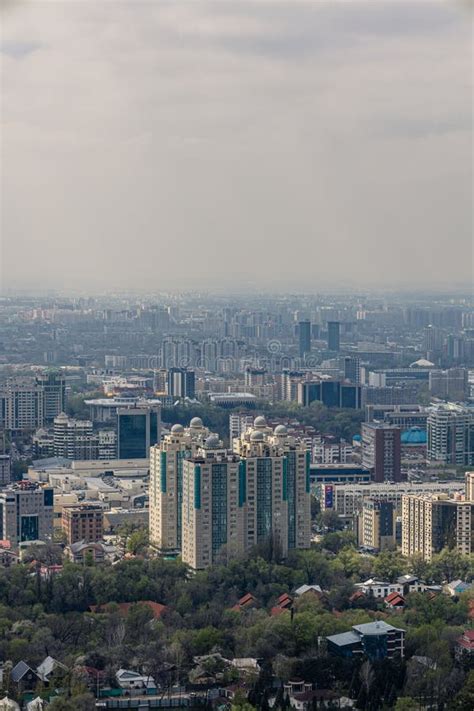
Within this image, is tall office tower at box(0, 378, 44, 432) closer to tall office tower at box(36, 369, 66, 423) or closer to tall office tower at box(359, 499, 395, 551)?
tall office tower at box(36, 369, 66, 423)

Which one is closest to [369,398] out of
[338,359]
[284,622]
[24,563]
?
[338,359]

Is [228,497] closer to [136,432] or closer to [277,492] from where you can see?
[277,492]

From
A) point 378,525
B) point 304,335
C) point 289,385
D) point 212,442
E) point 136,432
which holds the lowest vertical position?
point 378,525

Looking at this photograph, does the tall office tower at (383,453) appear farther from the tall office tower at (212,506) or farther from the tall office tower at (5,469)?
the tall office tower at (212,506)

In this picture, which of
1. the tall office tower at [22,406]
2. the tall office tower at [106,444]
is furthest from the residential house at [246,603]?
the tall office tower at [22,406]

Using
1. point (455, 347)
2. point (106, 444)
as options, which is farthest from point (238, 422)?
point (455, 347)
